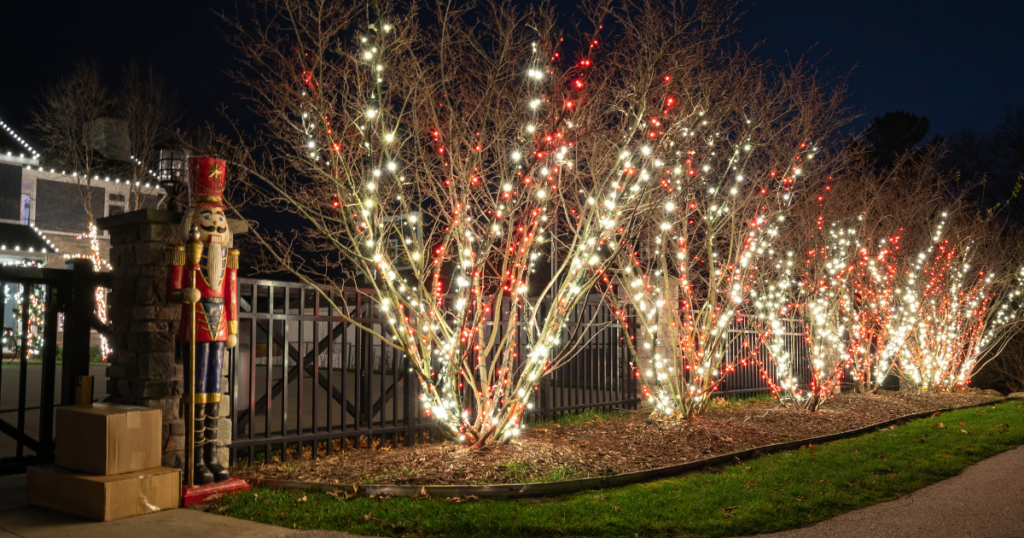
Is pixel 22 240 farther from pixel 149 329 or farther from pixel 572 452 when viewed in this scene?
pixel 572 452

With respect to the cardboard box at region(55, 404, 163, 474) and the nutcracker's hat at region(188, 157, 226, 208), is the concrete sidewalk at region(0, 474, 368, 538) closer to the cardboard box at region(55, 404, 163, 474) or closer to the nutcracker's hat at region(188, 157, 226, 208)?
the cardboard box at region(55, 404, 163, 474)

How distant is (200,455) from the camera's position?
5344mm

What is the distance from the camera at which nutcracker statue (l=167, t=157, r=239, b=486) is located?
207 inches

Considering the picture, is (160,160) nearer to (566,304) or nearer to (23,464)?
(23,464)

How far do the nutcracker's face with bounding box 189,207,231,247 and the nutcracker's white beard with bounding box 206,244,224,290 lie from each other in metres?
0.06

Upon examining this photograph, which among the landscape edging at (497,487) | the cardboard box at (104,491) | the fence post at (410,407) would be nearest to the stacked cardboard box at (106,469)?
the cardboard box at (104,491)

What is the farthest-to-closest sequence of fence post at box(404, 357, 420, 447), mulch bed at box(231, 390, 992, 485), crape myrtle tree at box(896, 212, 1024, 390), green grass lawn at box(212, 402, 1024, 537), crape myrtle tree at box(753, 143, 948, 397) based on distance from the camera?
crape myrtle tree at box(896, 212, 1024, 390) → crape myrtle tree at box(753, 143, 948, 397) → fence post at box(404, 357, 420, 447) → mulch bed at box(231, 390, 992, 485) → green grass lawn at box(212, 402, 1024, 537)

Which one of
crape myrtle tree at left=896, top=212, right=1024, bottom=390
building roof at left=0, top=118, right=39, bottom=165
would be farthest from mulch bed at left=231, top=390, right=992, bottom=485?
building roof at left=0, top=118, right=39, bottom=165

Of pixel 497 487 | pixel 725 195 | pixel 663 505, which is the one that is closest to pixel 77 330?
pixel 497 487

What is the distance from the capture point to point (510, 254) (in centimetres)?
727

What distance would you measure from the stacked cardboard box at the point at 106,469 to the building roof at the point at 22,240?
16746 mm

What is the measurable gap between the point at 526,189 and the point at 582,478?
2.90 m

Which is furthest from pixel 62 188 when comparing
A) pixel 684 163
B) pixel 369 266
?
pixel 684 163

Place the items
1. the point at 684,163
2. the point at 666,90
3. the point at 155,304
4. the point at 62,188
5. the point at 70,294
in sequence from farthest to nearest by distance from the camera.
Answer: the point at 62,188 < the point at 684,163 < the point at 666,90 < the point at 70,294 < the point at 155,304
